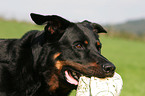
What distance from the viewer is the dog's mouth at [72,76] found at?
3.51 m

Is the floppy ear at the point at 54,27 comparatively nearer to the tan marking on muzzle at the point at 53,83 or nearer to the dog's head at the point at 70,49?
the dog's head at the point at 70,49

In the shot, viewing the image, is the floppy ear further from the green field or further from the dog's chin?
the green field

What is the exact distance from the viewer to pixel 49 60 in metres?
3.52

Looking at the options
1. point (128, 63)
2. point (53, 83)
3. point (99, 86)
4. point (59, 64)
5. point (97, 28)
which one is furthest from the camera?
point (128, 63)

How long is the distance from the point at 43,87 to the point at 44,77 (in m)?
0.20

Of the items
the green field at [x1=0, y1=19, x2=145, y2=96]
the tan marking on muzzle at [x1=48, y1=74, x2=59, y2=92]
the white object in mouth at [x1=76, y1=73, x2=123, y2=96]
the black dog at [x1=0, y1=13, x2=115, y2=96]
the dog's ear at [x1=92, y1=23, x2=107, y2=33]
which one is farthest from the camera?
the green field at [x1=0, y1=19, x2=145, y2=96]

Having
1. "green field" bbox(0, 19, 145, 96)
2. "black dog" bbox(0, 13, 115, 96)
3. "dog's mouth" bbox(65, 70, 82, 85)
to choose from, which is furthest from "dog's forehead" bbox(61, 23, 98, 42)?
"green field" bbox(0, 19, 145, 96)

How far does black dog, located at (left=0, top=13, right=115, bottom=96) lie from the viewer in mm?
3500

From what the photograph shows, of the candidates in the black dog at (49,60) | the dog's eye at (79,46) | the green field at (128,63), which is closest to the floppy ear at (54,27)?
the black dog at (49,60)

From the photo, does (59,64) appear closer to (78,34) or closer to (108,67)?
(78,34)

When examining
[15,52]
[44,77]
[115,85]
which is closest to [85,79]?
[115,85]

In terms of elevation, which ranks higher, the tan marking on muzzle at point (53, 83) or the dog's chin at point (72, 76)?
the dog's chin at point (72, 76)

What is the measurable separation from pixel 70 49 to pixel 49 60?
0.38 meters

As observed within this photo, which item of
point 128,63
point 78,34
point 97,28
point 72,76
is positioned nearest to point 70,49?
point 78,34
